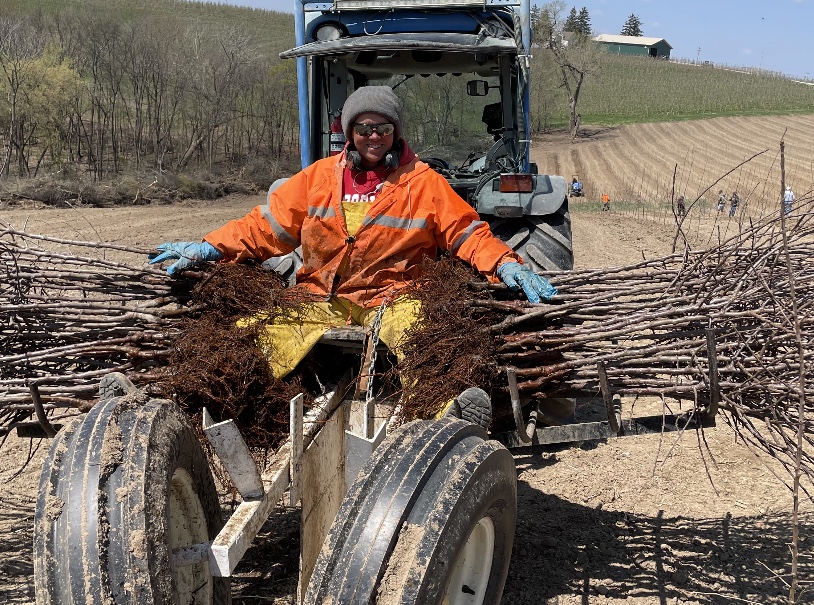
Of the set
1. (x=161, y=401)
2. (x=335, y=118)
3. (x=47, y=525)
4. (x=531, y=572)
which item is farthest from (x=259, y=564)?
(x=335, y=118)

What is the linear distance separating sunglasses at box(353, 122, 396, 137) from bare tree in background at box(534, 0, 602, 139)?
116 ft

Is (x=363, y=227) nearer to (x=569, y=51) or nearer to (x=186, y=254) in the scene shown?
(x=186, y=254)

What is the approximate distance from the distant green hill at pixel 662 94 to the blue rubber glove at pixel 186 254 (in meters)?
32.3

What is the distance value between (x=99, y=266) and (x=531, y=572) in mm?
2203

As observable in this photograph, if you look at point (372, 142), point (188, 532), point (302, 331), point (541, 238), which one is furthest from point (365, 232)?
point (541, 238)

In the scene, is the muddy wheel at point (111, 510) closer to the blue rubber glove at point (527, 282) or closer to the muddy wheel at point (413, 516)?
the muddy wheel at point (413, 516)

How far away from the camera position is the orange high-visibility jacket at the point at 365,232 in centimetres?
319

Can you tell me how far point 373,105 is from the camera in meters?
3.17

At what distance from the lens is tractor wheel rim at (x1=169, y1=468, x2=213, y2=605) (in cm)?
240

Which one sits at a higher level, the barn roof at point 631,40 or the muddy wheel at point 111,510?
the barn roof at point 631,40

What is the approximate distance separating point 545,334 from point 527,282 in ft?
0.71

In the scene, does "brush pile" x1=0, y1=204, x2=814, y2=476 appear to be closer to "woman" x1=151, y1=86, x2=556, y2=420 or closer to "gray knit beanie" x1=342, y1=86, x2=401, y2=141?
"woman" x1=151, y1=86, x2=556, y2=420

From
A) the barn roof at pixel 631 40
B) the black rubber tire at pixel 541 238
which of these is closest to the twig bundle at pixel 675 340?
the black rubber tire at pixel 541 238

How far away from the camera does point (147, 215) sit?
48.5ft
